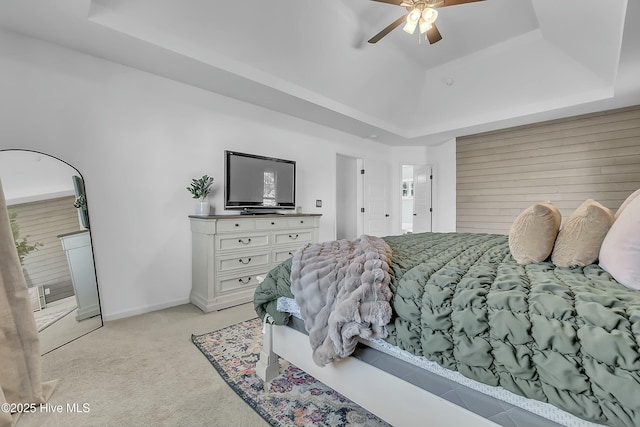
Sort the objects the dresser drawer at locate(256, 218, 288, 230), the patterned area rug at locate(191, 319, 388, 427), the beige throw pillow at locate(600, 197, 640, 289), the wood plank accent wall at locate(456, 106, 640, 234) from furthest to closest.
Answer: the wood plank accent wall at locate(456, 106, 640, 234) → the dresser drawer at locate(256, 218, 288, 230) → the patterned area rug at locate(191, 319, 388, 427) → the beige throw pillow at locate(600, 197, 640, 289)

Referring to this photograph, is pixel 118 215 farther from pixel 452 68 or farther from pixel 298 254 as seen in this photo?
pixel 452 68

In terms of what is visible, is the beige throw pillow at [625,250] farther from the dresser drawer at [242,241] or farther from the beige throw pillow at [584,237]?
the dresser drawer at [242,241]

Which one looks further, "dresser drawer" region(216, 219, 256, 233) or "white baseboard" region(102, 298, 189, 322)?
"dresser drawer" region(216, 219, 256, 233)

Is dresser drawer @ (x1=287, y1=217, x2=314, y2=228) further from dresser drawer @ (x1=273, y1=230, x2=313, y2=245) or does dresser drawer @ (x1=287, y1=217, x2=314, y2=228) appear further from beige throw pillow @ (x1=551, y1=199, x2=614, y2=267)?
beige throw pillow @ (x1=551, y1=199, x2=614, y2=267)

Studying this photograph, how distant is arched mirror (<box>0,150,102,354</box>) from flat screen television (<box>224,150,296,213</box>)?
1369mm

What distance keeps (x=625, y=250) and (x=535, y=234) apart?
0.94ft

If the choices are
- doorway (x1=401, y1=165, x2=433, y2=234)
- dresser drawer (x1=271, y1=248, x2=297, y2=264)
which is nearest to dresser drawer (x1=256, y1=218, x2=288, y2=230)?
dresser drawer (x1=271, y1=248, x2=297, y2=264)

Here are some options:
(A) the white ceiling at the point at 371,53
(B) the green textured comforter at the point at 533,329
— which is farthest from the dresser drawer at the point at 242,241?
(B) the green textured comforter at the point at 533,329

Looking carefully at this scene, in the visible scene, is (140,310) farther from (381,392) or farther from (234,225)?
(381,392)

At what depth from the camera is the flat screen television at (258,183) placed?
335cm

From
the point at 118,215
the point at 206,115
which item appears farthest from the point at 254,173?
the point at 118,215

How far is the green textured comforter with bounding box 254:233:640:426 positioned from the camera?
698 millimetres

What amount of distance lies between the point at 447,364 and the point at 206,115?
3309 millimetres

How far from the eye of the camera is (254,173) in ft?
11.7
